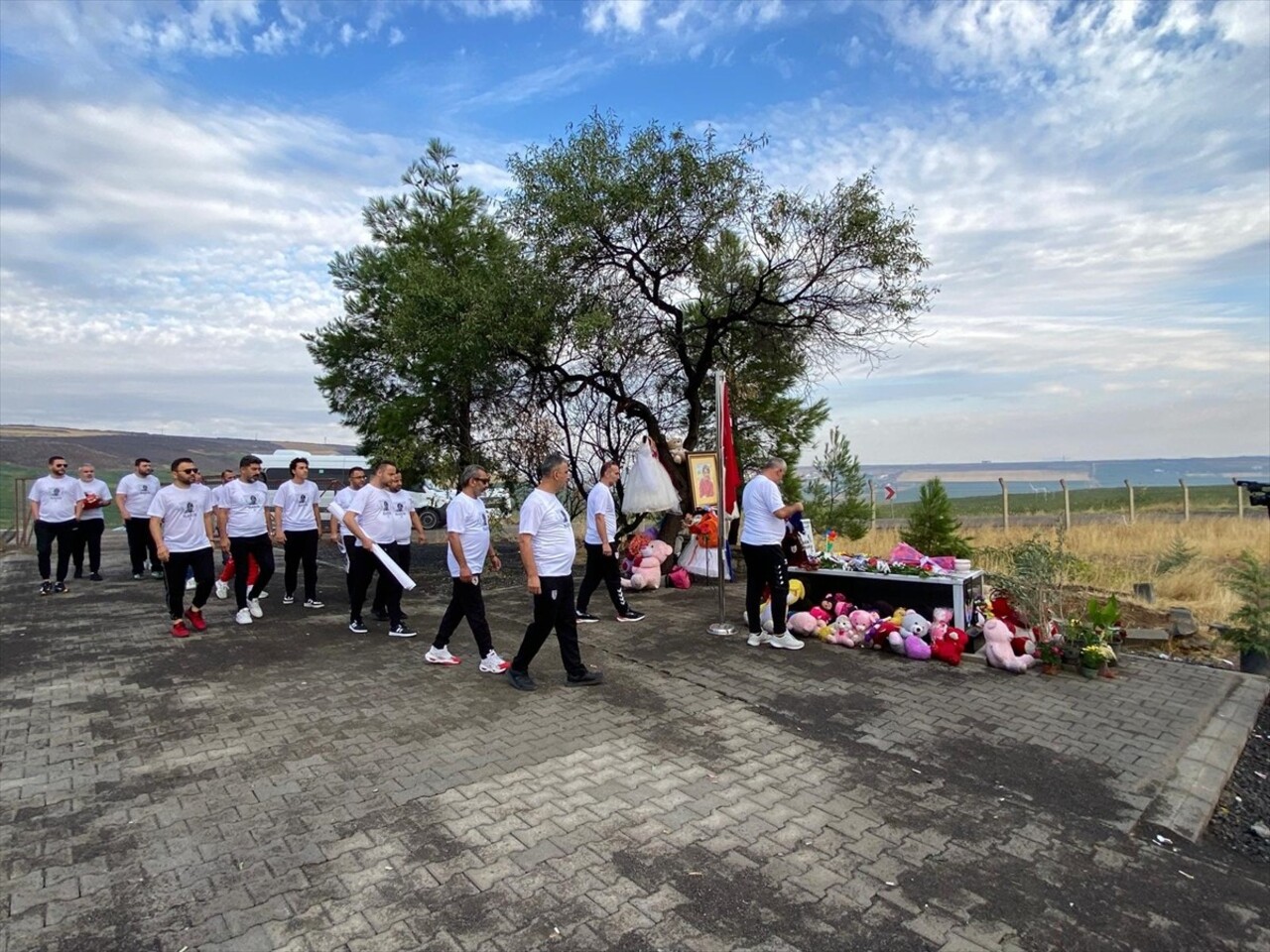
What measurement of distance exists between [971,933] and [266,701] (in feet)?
15.1

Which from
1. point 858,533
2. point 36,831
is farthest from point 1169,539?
point 36,831

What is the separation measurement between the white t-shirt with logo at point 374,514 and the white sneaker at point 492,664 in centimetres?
220

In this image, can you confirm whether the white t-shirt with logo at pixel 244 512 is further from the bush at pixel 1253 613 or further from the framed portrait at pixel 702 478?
the bush at pixel 1253 613

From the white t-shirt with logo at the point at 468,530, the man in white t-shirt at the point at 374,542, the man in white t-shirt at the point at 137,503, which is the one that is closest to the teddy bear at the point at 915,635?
the white t-shirt with logo at the point at 468,530

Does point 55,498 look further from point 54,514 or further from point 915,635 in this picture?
point 915,635

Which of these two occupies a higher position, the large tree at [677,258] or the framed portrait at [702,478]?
the large tree at [677,258]

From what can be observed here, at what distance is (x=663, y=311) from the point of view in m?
11.0

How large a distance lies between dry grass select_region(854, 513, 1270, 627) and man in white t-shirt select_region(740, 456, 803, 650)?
4.65 meters

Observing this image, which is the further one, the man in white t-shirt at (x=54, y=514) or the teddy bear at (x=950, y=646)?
the man in white t-shirt at (x=54, y=514)

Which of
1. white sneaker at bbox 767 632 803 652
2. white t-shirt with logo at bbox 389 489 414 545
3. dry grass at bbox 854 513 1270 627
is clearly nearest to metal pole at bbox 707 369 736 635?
white sneaker at bbox 767 632 803 652

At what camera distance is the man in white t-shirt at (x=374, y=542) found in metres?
7.45

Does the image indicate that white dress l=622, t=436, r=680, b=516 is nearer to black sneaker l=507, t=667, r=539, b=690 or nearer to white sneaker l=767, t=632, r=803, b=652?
white sneaker l=767, t=632, r=803, b=652

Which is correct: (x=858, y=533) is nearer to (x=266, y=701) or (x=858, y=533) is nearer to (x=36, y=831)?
(x=266, y=701)

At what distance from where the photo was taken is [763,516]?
6.79 m
